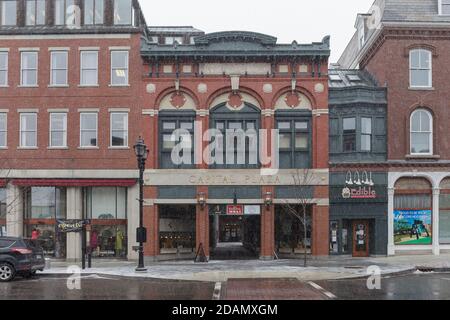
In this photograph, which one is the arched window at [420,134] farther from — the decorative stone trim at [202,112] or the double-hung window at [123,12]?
the double-hung window at [123,12]

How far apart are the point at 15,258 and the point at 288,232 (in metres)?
13.7

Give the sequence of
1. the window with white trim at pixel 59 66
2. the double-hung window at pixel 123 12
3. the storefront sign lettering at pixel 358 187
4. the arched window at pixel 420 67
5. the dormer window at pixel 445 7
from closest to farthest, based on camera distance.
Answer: the storefront sign lettering at pixel 358 187
the window with white trim at pixel 59 66
the double-hung window at pixel 123 12
the arched window at pixel 420 67
the dormer window at pixel 445 7

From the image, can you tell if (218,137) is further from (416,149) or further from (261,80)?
(416,149)

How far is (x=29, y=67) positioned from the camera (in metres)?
30.0

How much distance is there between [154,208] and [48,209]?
5378 millimetres

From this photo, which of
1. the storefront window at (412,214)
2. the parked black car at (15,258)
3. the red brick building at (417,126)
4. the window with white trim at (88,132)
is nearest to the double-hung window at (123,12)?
the window with white trim at (88,132)

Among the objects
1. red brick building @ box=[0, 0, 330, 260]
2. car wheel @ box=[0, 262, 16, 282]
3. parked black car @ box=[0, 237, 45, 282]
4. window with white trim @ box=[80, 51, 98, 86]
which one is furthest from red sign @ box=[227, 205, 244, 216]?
car wheel @ box=[0, 262, 16, 282]

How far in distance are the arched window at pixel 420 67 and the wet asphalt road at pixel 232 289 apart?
460 inches

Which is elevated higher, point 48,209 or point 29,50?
point 29,50

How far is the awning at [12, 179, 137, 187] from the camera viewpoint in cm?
2909

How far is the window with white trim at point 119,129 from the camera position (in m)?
29.7

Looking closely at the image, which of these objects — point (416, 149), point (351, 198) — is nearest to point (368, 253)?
point (351, 198)

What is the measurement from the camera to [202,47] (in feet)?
96.8

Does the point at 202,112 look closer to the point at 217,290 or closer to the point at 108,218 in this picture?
the point at 108,218
